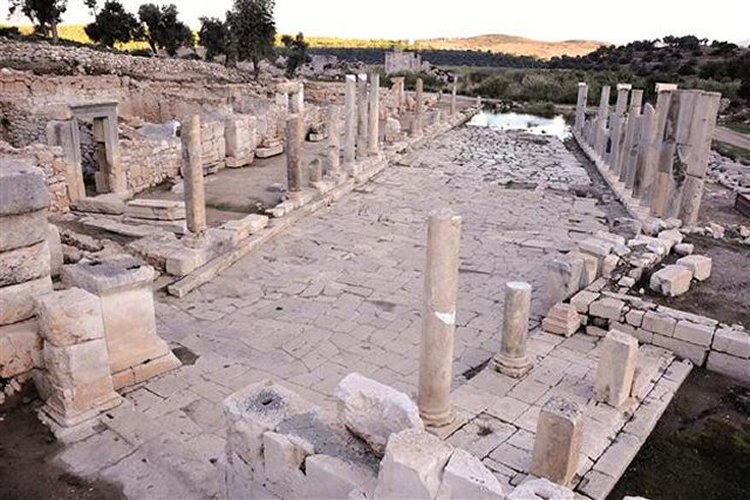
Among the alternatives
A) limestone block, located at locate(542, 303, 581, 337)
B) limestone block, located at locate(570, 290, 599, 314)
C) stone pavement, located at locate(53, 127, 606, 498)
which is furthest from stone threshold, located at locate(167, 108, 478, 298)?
limestone block, located at locate(570, 290, 599, 314)

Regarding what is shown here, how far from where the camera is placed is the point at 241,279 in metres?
10.1

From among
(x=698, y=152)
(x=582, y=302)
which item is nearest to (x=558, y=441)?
(x=582, y=302)

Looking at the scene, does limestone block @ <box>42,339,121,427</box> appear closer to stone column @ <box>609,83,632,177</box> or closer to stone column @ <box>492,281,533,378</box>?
stone column @ <box>492,281,533,378</box>

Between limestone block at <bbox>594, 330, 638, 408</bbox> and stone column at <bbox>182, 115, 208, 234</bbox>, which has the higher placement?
stone column at <bbox>182, 115, 208, 234</bbox>

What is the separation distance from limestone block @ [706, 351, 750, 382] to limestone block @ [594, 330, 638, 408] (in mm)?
1738

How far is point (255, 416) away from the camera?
4152 millimetres

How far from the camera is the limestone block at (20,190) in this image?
5.54 metres

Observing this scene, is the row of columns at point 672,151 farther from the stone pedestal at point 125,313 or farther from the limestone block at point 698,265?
the stone pedestal at point 125,313

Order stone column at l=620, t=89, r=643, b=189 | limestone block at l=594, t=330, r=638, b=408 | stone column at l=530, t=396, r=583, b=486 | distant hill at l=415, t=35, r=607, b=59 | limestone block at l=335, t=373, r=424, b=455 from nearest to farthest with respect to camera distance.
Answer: limestone block at l=335, t=373, r=424, b=455 < stone column at l=530, t=396, r=583, b=486 < limestone block at l=594, t=330, r=638, b=408 < stone column at l=620, t=89, r=643, b=189 < distant hill at l=415, t=35, r=607, b=59

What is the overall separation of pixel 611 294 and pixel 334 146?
1017cm

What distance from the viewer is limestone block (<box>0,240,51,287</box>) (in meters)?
5.79

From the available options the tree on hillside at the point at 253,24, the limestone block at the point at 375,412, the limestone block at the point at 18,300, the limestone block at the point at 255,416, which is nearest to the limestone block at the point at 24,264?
the limestone block at the point at 18,300

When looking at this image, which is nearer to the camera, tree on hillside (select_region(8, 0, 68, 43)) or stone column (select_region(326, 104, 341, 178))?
stone column (select_region(326, 104, 341, 178))

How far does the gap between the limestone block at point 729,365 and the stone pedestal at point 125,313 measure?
6693mm
